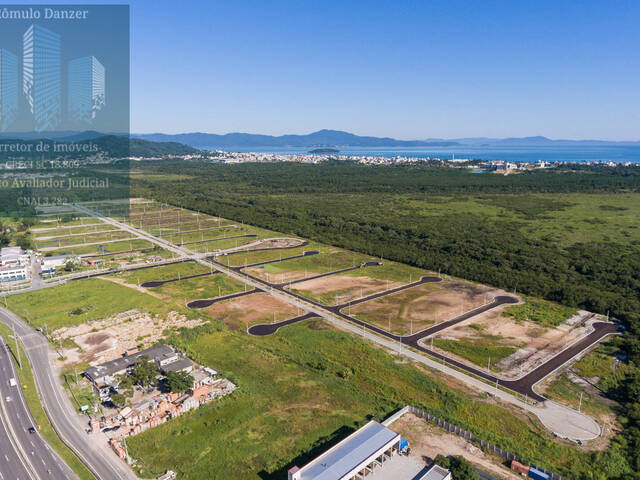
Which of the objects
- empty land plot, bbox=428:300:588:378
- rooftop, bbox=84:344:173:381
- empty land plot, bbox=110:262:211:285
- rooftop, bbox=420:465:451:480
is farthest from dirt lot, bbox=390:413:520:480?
empty land plot, bbox=110:262:211:285

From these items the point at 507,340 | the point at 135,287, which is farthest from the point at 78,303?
the point at 507,340

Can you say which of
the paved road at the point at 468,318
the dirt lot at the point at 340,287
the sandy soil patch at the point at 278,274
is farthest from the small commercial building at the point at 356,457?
the sandy soil patch at the point at 278,274

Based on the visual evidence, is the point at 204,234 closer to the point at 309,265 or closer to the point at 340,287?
the point at 309,265

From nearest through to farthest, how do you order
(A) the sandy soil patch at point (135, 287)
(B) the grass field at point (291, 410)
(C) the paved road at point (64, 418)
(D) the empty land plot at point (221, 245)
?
(C) the paved road at point (64, 418) < (B) the grass field at point (291, 410) < (A) the sandy soil patch at point (135, 287) < (D) the empty land plot at point (221, 245)

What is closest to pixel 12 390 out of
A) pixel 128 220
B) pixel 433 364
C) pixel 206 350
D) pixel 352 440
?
pixel 206 350

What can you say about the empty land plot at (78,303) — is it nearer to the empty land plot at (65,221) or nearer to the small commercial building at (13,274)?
the small commercial building at (13,274)
